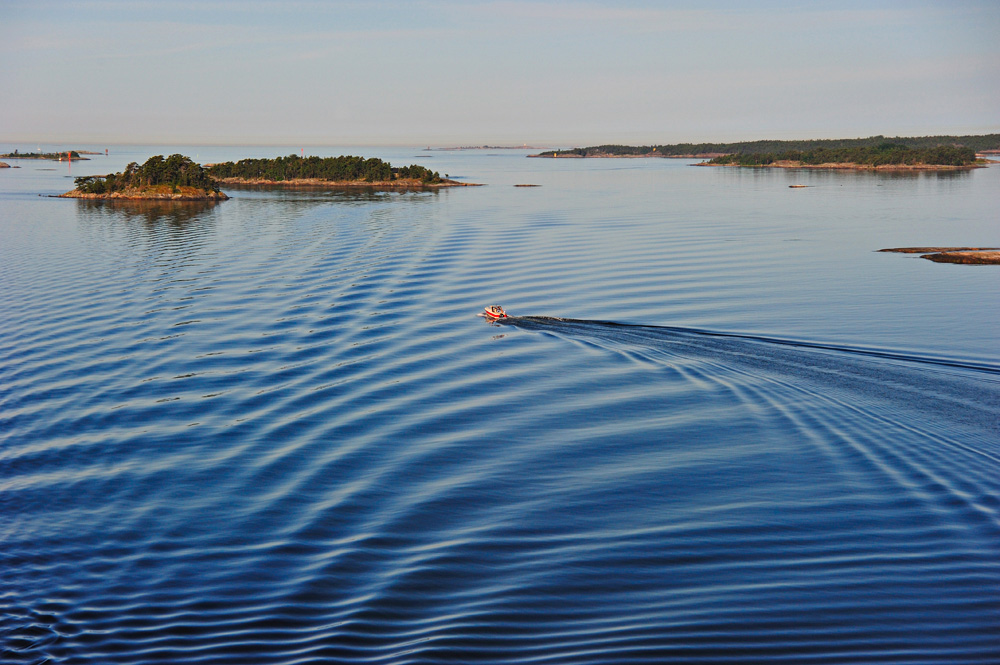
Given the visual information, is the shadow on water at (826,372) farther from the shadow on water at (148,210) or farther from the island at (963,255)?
the shadow on water at (148,210)

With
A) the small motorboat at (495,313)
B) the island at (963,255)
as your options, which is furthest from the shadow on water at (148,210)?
the island at (963,255)

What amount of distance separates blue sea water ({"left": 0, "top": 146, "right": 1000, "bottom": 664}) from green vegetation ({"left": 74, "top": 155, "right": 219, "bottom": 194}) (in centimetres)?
12064

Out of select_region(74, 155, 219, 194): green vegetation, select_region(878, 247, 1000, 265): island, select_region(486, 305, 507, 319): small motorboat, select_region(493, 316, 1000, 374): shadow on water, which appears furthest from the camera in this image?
select_region(74, 155, 219, 194): green vegetation

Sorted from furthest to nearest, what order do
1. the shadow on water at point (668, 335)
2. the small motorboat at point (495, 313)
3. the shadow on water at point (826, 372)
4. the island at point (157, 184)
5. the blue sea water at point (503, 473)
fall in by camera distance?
the island at point (157, 184) < the small motorboat at point (495, 313) < the shadow on water at point (668, 335) < the shadow on water at point (826, 372) < the blue sea water at point (503, 473)

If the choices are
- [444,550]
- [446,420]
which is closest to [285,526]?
[444,550]

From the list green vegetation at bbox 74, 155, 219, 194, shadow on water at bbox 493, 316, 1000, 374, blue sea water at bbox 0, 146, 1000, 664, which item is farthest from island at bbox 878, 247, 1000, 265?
green vegetation at bbox 74, 155, 219, 194

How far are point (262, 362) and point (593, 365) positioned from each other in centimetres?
1512

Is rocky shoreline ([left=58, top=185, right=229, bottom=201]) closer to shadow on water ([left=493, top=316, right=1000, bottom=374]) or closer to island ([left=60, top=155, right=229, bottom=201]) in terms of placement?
island ([left=60, top=155, right=229, bottom=201])

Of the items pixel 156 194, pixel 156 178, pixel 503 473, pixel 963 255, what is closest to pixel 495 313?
pixel 503 473

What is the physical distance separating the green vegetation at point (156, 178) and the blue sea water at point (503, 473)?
121 metres

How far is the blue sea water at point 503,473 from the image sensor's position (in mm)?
14875

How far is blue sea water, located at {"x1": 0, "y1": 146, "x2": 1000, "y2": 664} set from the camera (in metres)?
14.9

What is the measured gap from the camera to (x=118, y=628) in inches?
585

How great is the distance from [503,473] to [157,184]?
162921 mm
